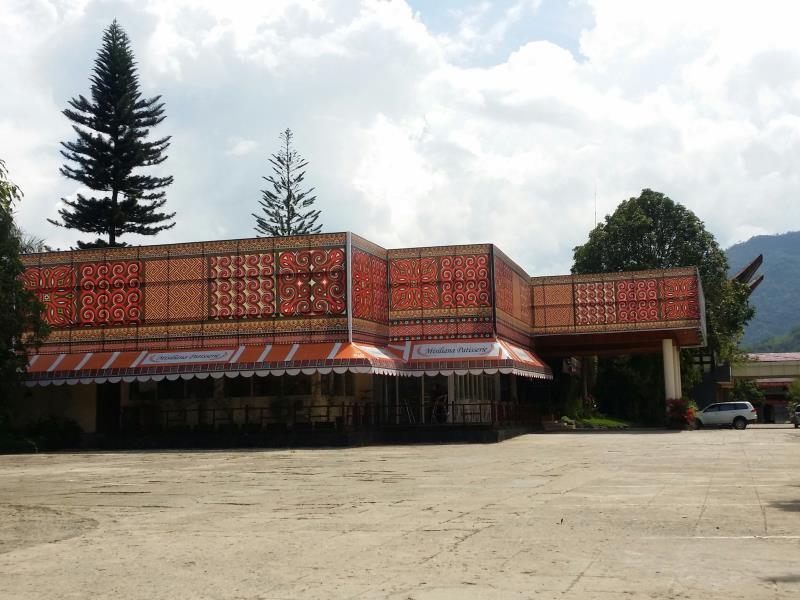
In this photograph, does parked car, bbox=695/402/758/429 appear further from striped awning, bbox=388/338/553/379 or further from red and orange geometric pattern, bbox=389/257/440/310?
red and orange geometric pattern, bbox=389/257/440/310

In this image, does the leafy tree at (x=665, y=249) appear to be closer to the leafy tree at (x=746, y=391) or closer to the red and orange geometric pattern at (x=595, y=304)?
the red and orange geometric pattern at (x=595, y=304)

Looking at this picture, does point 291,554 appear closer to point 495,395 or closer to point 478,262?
point 478,262

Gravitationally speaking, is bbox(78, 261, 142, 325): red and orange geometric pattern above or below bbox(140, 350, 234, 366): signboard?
above

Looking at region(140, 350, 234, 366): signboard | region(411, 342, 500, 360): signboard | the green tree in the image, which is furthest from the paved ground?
the green tree

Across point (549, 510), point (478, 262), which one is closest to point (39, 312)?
point (478, 262)

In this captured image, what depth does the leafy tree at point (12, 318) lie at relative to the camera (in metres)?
25.4

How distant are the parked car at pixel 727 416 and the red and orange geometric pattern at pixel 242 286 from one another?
66.7 ft

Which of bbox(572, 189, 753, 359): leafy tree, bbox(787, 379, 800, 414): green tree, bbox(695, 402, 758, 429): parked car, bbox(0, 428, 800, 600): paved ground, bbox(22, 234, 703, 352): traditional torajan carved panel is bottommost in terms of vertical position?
bbox(0, 428, 800, 600): paved ground

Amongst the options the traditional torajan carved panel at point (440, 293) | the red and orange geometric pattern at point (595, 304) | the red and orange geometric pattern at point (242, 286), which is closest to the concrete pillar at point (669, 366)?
the red and orange geometric pattern at point (595, 304)

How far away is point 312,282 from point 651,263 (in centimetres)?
2635

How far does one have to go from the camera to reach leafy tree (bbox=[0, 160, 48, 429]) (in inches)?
999

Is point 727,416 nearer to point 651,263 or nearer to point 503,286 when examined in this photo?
point 651,263

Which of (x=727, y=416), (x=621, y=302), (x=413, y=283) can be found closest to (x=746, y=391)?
(x=727, y=416)

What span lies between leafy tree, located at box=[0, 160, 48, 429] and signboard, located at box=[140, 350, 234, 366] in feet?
10.1
